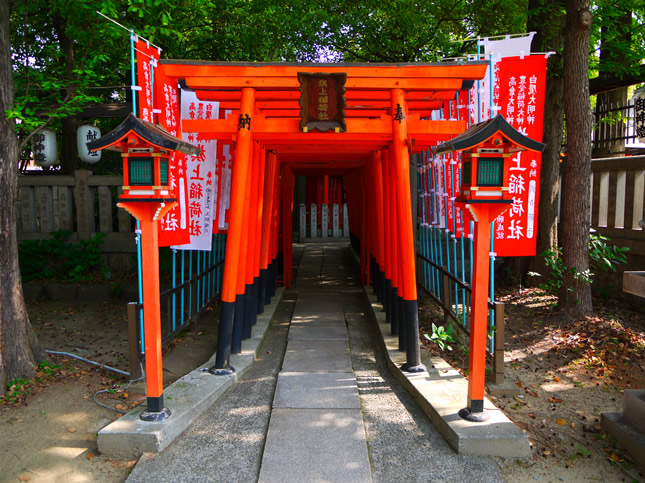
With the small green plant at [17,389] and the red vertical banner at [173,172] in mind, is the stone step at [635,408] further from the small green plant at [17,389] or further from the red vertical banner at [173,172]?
the small green plant at [17,389]

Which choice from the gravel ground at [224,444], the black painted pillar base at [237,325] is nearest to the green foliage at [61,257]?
the black painted pillar base at [237,325]

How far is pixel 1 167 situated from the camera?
16.5 ft

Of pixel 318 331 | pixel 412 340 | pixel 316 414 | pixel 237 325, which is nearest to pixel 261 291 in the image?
pixel 318 331

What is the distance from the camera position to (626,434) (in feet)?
13.1

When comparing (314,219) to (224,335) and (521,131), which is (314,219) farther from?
(224,335)

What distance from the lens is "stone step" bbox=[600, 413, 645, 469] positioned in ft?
12.6

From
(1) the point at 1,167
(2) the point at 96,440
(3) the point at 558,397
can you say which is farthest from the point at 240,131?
(3) the point at 558,397

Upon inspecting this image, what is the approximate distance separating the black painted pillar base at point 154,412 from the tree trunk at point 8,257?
1858 mm

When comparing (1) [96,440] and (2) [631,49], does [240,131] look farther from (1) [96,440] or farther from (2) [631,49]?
(2) [631,49]

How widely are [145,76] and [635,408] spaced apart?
565cm

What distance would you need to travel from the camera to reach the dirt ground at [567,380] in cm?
388

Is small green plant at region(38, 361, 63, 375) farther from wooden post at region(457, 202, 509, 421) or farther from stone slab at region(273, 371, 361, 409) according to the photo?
wooden post at region(457, 202, 509, 421)

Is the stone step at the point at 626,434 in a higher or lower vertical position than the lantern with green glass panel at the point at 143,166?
lower

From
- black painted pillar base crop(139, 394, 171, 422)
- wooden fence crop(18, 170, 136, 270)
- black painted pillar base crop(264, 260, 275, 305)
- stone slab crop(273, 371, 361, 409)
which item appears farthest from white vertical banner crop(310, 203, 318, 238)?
black painted pillar base crop(139, 394, 171, 422)
